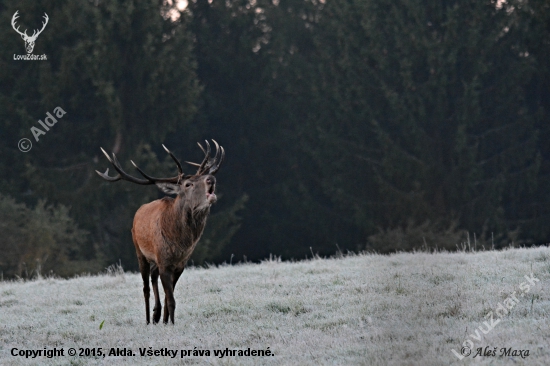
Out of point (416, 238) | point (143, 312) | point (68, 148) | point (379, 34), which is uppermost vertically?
point (379, 34)

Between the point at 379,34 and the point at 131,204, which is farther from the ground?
the point at 379,34

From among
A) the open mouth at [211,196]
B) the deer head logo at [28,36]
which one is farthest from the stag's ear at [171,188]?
the deer head logo at [28,36]

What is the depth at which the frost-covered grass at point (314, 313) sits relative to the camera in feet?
24.8

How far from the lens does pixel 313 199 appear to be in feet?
103

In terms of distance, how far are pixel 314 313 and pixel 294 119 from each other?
2293cm

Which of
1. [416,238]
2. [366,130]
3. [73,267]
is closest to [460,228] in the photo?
[416,238]

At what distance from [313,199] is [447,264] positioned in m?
19.3

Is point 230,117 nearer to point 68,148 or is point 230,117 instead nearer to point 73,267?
point 68,148

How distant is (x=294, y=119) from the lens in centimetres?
3219
